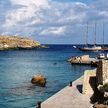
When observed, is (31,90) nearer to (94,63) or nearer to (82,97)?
(82,97)

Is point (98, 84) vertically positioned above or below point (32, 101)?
above

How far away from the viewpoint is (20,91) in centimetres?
6206

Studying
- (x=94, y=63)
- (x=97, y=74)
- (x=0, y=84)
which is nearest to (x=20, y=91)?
(x=0, y=84)

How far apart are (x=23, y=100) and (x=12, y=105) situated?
11.1 feet

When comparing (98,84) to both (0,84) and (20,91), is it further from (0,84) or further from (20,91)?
(0,84)

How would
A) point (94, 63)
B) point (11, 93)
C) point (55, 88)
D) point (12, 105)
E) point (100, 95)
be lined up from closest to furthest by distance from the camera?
point (100, 95)
point (12, 105)
point (11, 93)
point (55, 88)
point (94, 63)

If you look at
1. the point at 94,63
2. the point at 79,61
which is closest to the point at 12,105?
the point at 94,63

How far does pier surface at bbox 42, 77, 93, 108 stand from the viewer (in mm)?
40781

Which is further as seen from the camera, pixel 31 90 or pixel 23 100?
pixel 31 90

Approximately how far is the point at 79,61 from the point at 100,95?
264 feet

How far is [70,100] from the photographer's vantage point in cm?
4294

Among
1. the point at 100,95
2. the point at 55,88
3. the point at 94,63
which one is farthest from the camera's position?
the point at 94,63

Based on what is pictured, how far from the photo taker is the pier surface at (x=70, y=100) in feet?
134

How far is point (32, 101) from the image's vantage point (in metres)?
52.8
